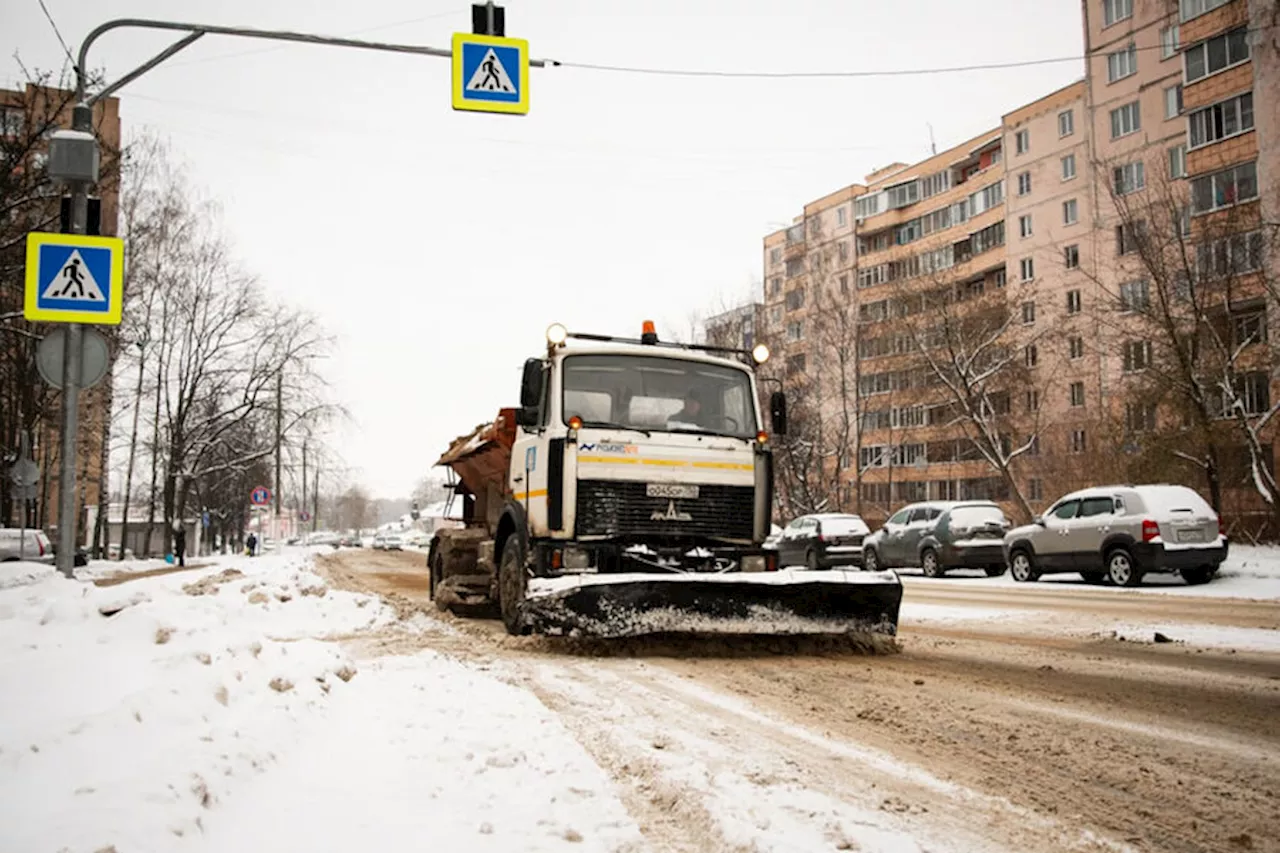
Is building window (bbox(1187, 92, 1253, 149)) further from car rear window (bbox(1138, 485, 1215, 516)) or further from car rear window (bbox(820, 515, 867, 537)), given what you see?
car rear window (bbox(1138, 485, 1215, 516))

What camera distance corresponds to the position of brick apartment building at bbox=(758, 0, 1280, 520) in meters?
32.1

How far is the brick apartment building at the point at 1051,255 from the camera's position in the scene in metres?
32.1

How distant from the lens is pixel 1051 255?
2047 inches

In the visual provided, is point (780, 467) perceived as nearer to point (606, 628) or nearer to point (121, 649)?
point (606, 628)

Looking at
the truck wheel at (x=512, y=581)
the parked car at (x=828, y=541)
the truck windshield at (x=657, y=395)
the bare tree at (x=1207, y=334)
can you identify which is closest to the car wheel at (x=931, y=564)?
the parked car at (x=828, y=541)

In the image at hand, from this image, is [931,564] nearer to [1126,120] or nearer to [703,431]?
[703,431]

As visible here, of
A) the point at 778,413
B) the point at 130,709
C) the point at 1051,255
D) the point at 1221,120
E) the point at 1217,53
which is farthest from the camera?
the point at 1051,255

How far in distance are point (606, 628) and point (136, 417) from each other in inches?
1498

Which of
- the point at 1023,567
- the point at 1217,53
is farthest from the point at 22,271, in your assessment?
the point at 1217,53

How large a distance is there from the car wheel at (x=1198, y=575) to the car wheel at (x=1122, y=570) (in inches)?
43.8

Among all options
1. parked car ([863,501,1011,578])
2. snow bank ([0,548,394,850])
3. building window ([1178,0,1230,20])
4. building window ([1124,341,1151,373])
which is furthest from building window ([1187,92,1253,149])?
snow bank ([0,548,394,850])

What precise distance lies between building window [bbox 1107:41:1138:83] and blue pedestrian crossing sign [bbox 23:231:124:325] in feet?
152

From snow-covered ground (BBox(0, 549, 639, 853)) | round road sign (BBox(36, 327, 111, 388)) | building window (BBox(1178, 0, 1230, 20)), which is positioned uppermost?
building window (BBox(1178, 0, 1230, 20))

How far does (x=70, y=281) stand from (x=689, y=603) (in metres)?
6.68
